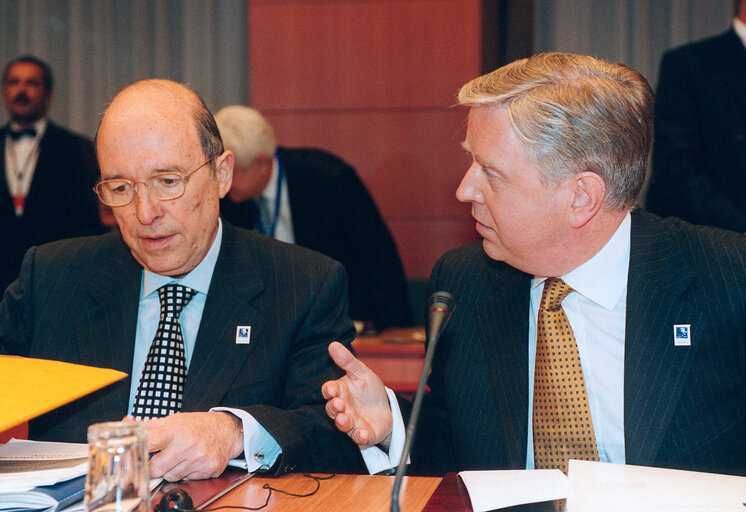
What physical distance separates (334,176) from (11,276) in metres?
1.95

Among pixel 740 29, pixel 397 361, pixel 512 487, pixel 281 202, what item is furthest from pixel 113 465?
pixel 281 202

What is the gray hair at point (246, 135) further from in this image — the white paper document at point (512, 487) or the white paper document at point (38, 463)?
the white paper document at point (512, 487)

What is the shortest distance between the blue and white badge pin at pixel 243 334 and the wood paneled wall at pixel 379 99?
356cm

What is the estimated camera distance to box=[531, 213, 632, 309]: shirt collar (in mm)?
1844

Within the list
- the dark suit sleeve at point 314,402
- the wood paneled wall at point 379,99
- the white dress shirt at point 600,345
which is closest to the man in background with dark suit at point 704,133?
the white dress shirt at point 600,345

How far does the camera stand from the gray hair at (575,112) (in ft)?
5.77

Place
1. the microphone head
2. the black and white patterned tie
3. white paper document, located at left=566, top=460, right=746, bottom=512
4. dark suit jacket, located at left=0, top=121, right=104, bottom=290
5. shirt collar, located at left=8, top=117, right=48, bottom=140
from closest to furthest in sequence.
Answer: white paper document, located at left=566, top=460, right=746, bottom=512, the microphone head, the black and white patterned tie, dark suit jacket, located at left=0, top=121, right=104, bottom=290, shirt collar, located at left=8, top=117, right=48, bottom=140

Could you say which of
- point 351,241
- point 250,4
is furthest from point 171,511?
point 250,4

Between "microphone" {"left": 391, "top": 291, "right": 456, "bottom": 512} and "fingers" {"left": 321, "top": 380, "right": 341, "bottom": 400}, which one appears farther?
"fingers" {"left": 321, "top": 380, "right": 341, "bottom": 400}

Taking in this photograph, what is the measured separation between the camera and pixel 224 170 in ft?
7.12

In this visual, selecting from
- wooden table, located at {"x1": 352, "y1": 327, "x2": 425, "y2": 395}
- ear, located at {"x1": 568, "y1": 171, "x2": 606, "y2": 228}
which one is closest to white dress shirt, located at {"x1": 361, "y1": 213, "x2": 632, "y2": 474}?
ear, located at {"x1": 568, "y1": 171, "x2": 606, "y2": 228}

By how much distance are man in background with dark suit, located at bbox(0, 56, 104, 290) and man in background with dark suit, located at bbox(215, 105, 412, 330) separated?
3.77ft

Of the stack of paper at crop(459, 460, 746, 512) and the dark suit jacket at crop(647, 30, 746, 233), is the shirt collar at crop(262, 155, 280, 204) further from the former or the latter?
the stack of paper at crop(459, 460, 746, 512)

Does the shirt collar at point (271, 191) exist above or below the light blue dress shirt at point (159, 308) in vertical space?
above
